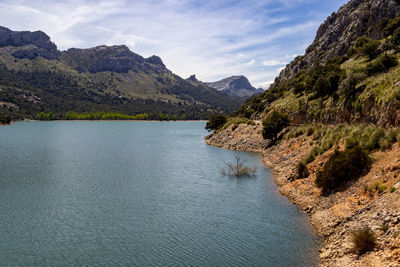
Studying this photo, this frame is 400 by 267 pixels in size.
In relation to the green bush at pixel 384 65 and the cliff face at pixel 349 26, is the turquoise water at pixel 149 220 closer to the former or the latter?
the green bush at pixel 384 65

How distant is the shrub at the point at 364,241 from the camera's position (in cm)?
1728

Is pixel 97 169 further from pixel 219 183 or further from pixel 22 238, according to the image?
pixel 22 238

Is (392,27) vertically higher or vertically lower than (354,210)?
higher

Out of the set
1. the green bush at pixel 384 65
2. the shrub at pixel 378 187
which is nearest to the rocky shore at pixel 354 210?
the shrub at pixel 378 187

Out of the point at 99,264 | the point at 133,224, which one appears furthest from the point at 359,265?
the point at 133,224

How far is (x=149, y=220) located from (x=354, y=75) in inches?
1714

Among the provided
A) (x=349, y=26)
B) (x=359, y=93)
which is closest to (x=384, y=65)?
(x=359, y=93)

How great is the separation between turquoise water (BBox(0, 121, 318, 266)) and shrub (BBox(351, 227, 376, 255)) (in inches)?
115

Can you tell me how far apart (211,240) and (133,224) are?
25.8 ft

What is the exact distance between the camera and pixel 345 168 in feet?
89.4

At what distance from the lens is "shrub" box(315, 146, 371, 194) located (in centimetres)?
2681

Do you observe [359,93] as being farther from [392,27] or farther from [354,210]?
[392,27]

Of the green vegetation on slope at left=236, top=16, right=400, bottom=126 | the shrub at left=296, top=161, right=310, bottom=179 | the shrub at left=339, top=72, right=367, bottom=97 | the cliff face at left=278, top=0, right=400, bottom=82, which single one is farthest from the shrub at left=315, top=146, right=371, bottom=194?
the cliff face at left=278, top=0, right=400, bottom=82

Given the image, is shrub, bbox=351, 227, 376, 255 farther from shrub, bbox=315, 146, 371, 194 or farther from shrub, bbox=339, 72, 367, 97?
shrub, bbox=339, 72, 367, 97
